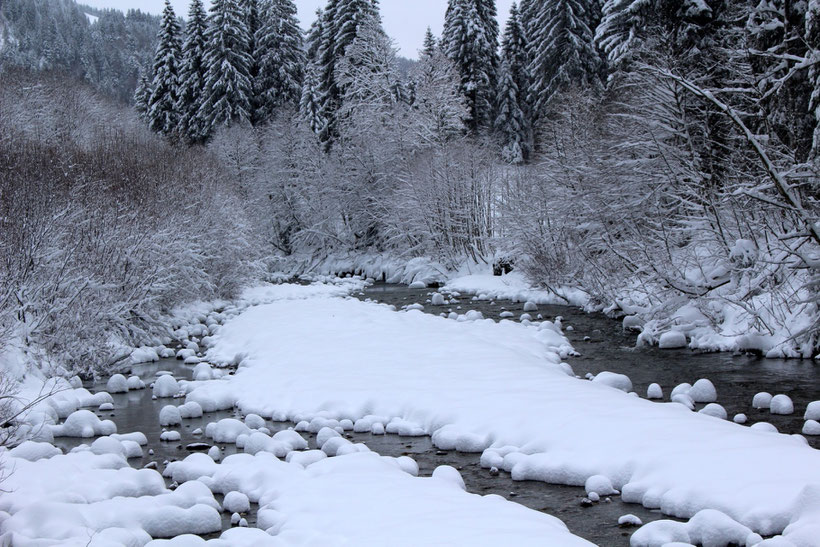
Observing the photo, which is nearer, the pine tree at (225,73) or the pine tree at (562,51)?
the pine tree at (562,51)

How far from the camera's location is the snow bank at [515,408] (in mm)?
5836

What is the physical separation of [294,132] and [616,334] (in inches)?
→ 1054

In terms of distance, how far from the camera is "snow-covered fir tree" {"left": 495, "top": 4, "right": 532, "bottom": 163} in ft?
143

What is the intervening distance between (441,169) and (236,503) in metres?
23.8

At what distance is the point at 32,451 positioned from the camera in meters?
6.68

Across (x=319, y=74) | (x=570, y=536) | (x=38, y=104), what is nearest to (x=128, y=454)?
(x=570, y=536)

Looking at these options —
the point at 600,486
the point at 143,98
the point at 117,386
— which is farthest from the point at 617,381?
the point at 143,98

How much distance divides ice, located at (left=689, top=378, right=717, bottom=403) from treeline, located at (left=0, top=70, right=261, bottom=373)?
855 centimetres

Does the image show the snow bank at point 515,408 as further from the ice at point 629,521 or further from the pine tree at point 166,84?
the pine tree at point 166,84

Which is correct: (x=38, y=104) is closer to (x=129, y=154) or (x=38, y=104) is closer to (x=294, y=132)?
(x=294, y=132)

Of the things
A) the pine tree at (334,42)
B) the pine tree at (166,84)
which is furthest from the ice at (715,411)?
the pine tree at (166,84)

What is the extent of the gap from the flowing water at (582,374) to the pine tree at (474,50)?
93.5ft

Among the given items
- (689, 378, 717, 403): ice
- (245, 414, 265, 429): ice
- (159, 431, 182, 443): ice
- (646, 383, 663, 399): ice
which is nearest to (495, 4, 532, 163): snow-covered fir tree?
(646, 383, 663, 399): ice

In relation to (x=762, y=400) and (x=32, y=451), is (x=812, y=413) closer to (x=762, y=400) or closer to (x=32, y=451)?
(x=762, y=400)
